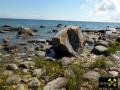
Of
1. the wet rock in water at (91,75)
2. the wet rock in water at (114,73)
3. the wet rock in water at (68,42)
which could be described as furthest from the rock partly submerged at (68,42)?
the wet rock in water at (91,75)

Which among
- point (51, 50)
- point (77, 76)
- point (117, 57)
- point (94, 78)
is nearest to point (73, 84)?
point (77, 76)

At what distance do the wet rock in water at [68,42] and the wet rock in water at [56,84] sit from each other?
9451 mm

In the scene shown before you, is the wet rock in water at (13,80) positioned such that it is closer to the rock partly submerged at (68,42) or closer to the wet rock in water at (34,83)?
the wet rock in water at (34,83)

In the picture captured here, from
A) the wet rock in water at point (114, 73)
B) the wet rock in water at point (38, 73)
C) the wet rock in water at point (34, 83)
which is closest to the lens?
the wet rock in water at point (34, 83)

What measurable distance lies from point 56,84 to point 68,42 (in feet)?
36.0

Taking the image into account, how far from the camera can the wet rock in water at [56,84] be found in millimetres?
11125

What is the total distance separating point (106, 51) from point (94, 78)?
807 cm

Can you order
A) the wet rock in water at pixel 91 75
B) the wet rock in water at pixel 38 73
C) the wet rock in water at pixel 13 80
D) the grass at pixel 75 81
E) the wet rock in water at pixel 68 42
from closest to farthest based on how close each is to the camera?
1. the grass at pixel 75 81
2. the wet rock in water at pixel 13 80
3. the wet rock in water at pixel 91 75
4. the wet rock in water at pixel 38 73
5. the wet rock in water at pixel 68 42

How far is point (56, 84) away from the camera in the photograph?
1146 cm

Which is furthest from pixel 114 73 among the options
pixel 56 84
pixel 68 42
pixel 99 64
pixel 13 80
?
pixel 68 42

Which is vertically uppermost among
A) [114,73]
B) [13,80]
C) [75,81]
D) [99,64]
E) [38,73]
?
[75,81]

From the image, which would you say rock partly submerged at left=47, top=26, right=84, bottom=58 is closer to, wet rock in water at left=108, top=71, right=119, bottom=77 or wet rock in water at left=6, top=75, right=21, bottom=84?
wet rock in water at left=108, top=71, right=119, bottom=77

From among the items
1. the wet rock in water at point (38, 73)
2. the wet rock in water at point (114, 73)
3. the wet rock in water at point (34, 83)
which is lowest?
the wet rock in water at point (38, 73)

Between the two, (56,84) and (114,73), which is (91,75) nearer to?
(114,73)
